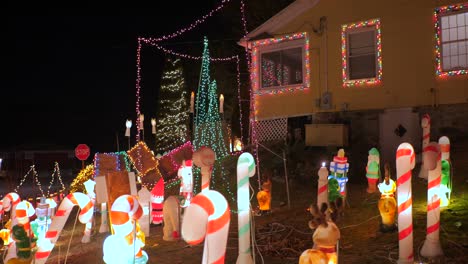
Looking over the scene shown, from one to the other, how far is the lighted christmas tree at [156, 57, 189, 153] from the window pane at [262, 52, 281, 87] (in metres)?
16.2

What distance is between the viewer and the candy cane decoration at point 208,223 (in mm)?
4414

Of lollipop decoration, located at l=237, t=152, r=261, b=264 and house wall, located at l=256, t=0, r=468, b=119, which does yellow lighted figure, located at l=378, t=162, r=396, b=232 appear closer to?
lollipop decoration, located at l=237, t=152, r=261, b=264

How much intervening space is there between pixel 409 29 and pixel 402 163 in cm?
1066

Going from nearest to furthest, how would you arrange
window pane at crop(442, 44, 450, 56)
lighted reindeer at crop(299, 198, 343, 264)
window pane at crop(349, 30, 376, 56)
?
lighted reindeer at crop(299, 198, 343, 264), window pane at crop(442, 44, 450, 56), window pane at crop(349, 30, 376, 56)

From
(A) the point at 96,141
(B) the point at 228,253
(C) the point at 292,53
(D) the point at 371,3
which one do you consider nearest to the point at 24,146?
(A) the point at 96,141

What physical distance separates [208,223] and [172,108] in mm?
30830

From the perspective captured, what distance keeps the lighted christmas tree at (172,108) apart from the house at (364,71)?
637 inches

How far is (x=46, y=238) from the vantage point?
7938mm

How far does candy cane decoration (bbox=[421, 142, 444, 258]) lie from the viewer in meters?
7.29

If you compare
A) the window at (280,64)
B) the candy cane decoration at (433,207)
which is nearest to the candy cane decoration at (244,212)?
the candy cane decoration at (433,207)

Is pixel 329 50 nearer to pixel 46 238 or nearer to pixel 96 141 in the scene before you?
pixel 46 238

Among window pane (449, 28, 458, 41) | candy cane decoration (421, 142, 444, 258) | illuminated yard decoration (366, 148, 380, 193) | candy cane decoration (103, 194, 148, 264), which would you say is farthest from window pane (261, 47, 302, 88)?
candy cane decoration (103, 194, 148, 264)

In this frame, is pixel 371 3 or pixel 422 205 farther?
pixel 371 3

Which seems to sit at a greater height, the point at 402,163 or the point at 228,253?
the point at 402,163
